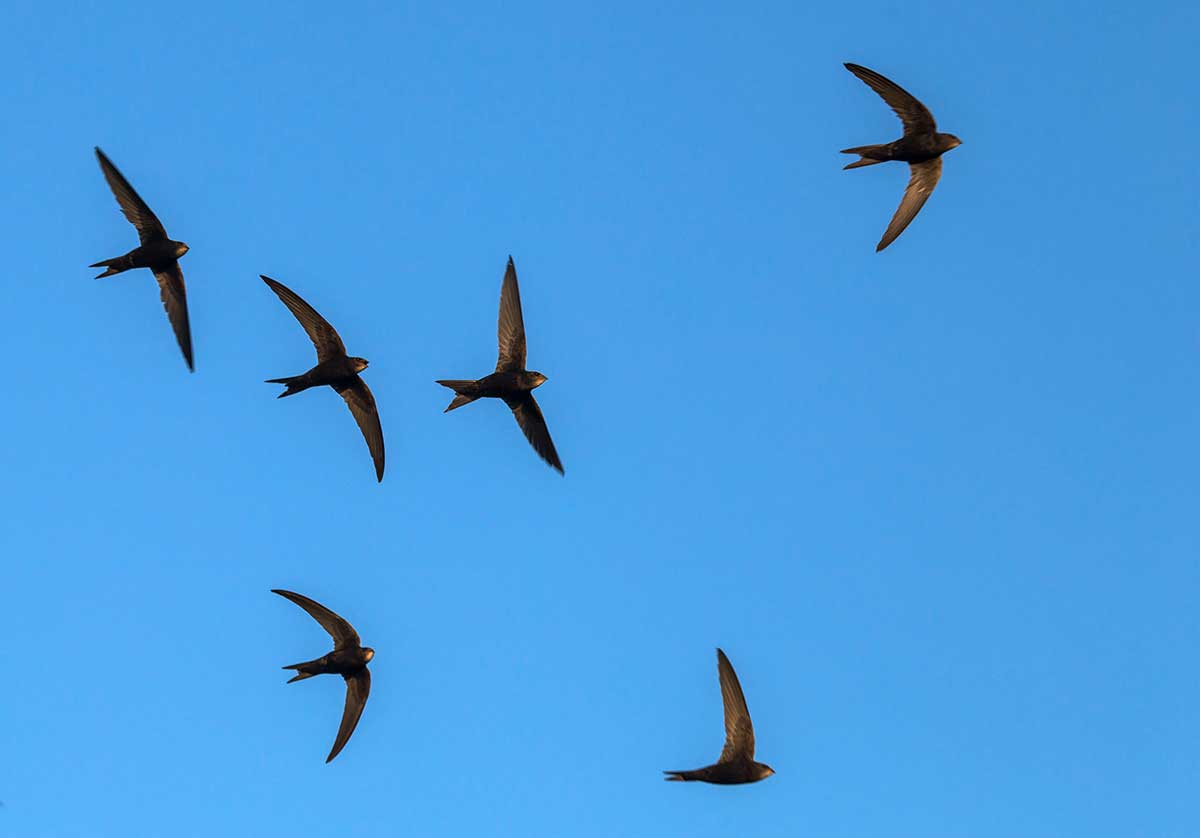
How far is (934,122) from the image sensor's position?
29.7 m

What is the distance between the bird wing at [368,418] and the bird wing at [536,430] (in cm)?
229

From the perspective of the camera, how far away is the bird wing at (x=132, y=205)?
29.2 m

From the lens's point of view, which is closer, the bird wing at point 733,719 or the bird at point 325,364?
the bird wing at point 733,719

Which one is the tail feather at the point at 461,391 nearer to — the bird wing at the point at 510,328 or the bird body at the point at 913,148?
the bird wing at the point at 510,328

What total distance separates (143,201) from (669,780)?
479 inches

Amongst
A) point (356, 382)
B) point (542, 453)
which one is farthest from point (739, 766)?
point (356, 382)

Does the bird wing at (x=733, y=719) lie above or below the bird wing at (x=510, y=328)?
below

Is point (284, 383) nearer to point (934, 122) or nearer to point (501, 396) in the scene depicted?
point (501, 396)

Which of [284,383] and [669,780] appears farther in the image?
[284,383]

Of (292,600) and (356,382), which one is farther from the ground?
(356,382)

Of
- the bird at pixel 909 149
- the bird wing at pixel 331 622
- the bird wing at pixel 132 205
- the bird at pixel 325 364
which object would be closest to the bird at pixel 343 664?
the bird wing at pixel 331 622

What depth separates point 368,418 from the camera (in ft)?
103

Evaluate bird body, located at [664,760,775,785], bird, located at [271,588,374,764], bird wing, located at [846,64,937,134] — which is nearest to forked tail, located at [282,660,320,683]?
bird, located at [271,588,374,764]

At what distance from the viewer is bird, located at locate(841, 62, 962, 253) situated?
95.4 ft
